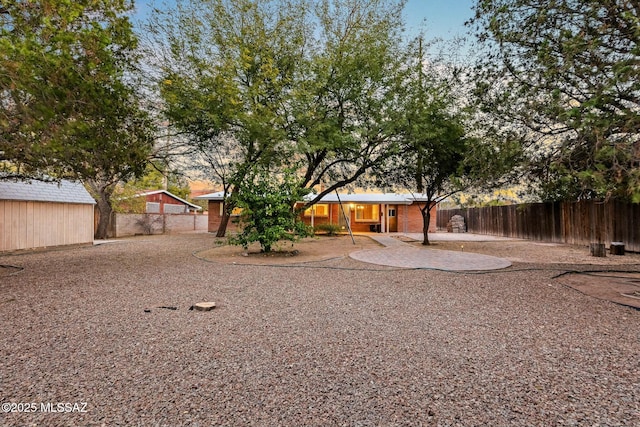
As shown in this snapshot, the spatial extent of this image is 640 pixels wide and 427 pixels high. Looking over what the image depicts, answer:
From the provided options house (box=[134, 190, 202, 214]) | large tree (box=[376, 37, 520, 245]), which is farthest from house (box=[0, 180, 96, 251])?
large tree (box=[376, 37, 520, 245])

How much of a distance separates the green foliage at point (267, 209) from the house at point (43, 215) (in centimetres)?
650

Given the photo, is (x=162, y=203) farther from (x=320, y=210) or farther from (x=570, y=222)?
(x=570, y=222)

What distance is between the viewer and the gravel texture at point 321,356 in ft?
5.97

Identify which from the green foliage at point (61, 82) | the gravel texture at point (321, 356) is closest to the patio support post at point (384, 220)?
the gravel texture at point (321, 356)

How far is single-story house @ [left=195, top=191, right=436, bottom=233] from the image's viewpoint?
1920cm

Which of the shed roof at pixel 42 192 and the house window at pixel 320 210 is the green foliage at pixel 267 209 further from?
the house window at pixel 320 210

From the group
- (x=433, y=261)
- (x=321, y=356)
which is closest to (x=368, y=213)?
(x=433, y=261)

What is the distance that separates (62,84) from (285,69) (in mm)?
7066

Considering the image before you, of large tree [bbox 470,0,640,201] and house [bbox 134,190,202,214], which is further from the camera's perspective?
house [bbox 134,190,202,214]

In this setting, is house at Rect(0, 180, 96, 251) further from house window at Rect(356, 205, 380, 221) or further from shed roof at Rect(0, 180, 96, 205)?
house window at Rect(356, 205, 380, 221)

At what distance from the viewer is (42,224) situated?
1063 centimetres

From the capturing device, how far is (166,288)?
4.93 metres

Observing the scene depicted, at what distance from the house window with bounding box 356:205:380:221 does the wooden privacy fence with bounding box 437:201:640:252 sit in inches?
255

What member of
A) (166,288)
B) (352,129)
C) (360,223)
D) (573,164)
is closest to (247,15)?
(352,129)
